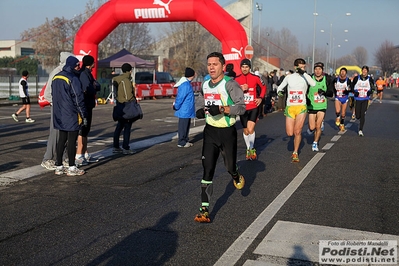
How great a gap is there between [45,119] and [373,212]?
14218 mm

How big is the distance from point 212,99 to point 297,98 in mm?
4311

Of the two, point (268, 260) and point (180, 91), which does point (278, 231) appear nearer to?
point (268, 260)

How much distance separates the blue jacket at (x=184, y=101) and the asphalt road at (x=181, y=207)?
1.12 metres

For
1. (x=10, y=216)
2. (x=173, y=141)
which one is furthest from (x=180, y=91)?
(x=10, y=216)

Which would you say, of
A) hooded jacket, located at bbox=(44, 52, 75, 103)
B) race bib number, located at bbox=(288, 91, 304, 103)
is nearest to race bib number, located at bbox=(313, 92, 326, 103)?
race bib number, located at bbox=(288, 91, 304, 103)

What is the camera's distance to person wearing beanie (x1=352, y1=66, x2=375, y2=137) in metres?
14.7

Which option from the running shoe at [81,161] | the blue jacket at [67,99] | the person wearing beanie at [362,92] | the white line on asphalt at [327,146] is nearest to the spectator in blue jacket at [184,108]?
the running shoe at [81,161]

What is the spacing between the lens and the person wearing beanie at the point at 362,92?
14.7m

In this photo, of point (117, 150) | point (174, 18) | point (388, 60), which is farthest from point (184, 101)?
point (388, 60)

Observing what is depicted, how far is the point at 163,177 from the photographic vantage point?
8.58 m

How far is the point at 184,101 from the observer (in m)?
12.4

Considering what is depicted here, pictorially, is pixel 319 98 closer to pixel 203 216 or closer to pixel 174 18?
pixel 203 216

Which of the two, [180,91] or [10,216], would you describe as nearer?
[10,216]

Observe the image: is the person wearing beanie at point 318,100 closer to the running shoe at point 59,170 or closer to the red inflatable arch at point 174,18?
the running shoe at point 59,170
